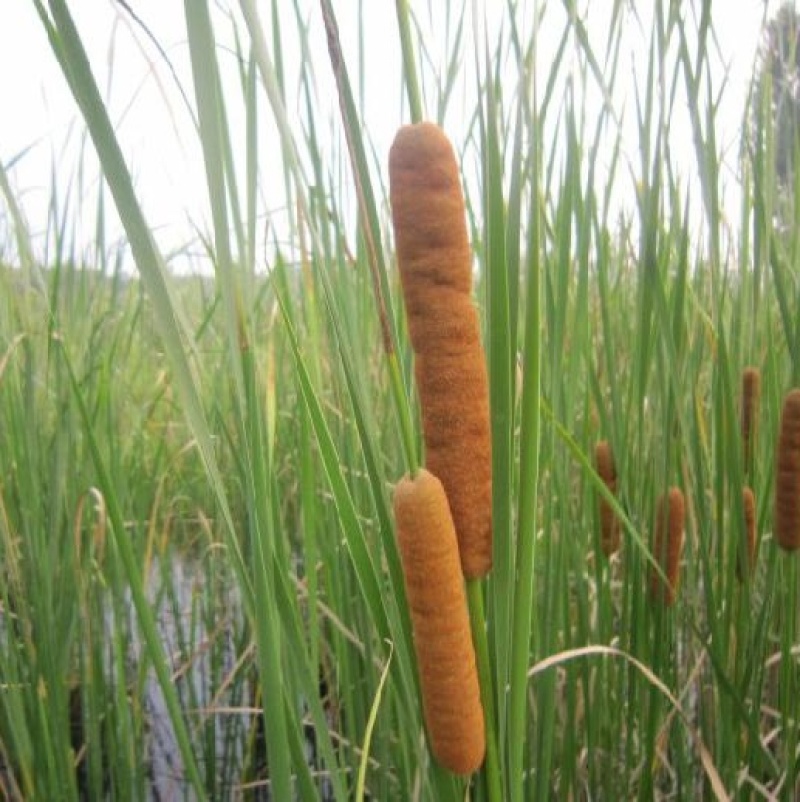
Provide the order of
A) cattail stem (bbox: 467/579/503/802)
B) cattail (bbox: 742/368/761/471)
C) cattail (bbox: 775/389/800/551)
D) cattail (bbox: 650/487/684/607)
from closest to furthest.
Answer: cattail stem (bbox: 467/579/503/802) < cattail (bbox: 775/389/800/551) < cattail (bbox: 650/487/684/607) < cattail (bbox: 742/368/761/471)

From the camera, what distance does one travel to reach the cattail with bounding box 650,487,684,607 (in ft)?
3.25

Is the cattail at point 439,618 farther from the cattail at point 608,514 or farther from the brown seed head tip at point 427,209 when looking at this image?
the cattail at point 608,514

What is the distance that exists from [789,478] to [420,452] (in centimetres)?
40

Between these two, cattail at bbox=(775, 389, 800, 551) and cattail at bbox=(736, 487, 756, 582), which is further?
cattail at bbox=(736, 487, 756, 582)

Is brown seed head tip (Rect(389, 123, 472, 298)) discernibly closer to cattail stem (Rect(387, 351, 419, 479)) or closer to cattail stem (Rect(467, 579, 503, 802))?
cattail stem (Rect(387, 351, 419, 479))

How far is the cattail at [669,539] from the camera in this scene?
3.25ft

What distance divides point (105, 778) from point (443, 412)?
74.0 inches

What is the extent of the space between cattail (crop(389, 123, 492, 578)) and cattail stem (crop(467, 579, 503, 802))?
3.5 inches

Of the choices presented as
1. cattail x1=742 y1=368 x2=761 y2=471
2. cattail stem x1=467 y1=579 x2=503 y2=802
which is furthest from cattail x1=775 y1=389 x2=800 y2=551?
cattail stem x1=467 y1=579 x2=503 y2=802

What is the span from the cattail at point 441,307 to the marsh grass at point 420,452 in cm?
3

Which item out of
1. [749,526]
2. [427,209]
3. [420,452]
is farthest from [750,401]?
[427,209]

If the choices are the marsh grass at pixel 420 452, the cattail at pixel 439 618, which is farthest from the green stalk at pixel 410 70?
the cattail at pixel 439 618

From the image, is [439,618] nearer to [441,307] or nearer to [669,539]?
[441,307]

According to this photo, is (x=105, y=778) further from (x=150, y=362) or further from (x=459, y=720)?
(x=150, y=362)
